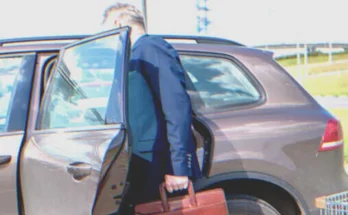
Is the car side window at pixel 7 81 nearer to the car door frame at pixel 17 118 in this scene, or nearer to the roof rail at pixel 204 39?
the car door frame at pixel 17 118

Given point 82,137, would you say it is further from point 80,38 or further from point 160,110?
point 80,38

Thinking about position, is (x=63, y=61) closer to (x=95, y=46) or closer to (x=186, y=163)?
(x=95, y=46)

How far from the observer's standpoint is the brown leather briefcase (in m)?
3.12

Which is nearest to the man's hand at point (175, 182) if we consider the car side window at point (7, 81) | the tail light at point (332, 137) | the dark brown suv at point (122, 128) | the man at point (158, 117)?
the man at point (158, 117)

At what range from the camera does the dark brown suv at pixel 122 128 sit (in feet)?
9.09

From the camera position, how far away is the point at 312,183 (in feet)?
12.1

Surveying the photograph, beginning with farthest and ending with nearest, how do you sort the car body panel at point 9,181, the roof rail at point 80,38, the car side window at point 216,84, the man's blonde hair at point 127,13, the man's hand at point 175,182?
the car side window at point 216,84 → the roof rail at point 80,38 → the man's blonde hair at point 127,13 → the man's hand at point 175,182 → the car body panel at point 9,181

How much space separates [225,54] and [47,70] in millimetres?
1220

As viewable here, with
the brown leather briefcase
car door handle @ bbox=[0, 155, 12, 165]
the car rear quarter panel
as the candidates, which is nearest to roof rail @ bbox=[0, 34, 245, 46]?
the car rear quarter panel

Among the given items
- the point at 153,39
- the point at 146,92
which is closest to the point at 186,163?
the point at 146,92

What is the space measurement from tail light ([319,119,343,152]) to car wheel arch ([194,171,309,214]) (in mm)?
348

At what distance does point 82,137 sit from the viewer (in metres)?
2.86

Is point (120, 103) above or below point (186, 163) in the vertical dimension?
above

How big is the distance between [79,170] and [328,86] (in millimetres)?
42176
